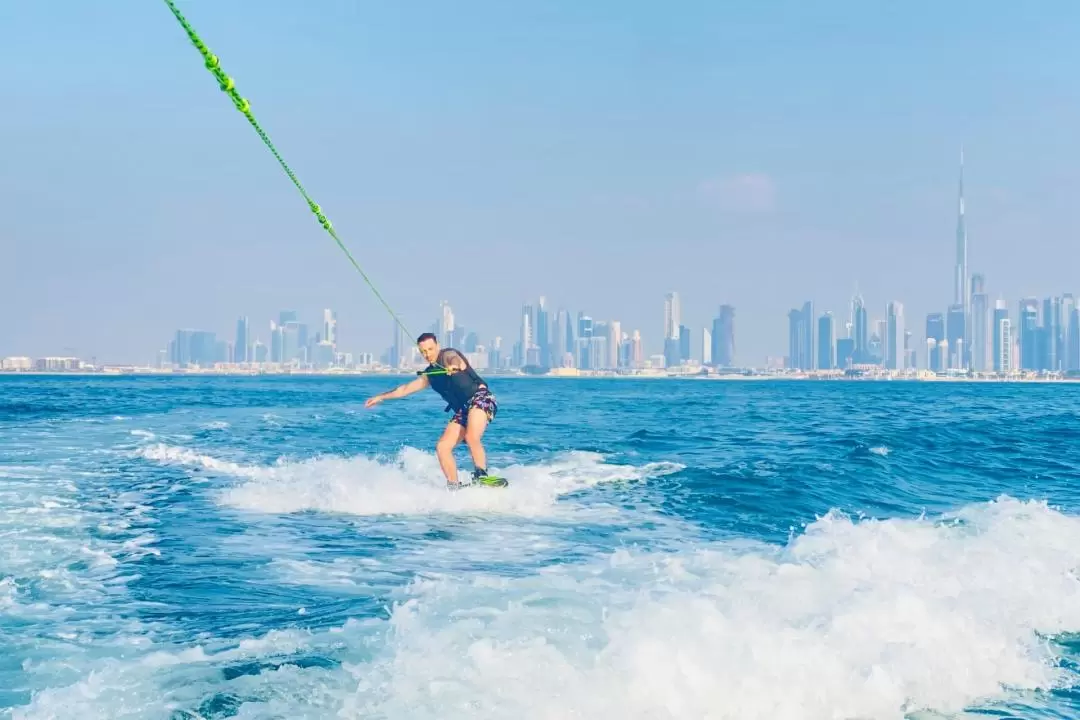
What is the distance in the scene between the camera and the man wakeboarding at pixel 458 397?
12.8 m

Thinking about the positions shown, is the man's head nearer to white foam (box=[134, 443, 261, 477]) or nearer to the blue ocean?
the blue ocean

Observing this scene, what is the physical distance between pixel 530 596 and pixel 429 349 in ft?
21.5

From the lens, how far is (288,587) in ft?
24.9

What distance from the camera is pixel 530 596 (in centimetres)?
678

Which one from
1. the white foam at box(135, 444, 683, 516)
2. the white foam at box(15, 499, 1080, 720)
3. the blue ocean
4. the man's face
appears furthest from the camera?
the man's face

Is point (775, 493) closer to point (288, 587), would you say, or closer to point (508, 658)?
point (288, 587)

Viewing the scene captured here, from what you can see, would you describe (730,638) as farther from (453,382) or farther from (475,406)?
(453,382)

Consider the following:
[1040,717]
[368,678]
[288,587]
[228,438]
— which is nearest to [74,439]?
[228,438]

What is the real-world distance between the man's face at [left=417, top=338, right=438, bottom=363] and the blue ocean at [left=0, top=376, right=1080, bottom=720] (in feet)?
5.95

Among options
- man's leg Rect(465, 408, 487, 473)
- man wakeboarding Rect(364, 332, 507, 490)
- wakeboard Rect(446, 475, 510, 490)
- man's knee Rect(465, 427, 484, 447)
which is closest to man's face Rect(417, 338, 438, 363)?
man wakeboarding Rect(364, 332, 507, 490)

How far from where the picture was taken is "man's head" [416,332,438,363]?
12.8m

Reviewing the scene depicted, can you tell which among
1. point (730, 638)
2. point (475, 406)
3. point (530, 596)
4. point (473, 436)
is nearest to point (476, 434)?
point (473, 436)

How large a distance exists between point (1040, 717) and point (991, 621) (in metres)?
1.36

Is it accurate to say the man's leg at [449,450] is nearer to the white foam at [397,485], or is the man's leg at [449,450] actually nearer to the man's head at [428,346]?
the white foam at [397,485]
